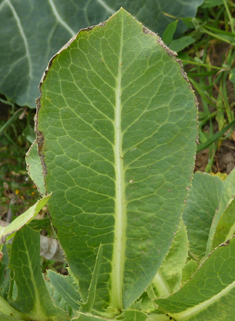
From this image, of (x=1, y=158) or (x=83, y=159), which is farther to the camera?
(x=1, y=158)

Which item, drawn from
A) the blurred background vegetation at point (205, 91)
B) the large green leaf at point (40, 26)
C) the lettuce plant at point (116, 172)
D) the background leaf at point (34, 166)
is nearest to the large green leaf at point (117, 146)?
the lettuce plant at point (116, 172)

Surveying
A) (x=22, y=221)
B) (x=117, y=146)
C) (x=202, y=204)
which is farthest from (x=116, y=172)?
(x=202, y=204)

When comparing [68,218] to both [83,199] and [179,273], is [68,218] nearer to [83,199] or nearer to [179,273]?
[83,199]

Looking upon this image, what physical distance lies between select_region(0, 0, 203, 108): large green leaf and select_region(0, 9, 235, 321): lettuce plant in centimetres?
103

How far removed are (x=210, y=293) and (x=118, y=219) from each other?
0.13 meters

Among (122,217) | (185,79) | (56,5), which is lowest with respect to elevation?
(122,217)

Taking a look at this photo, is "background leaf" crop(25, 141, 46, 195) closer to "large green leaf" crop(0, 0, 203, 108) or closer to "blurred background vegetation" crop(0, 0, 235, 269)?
"blurred background vegetation" crop(0, 0, 235, 269)

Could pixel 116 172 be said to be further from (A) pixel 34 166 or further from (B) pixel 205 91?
(B) pixel 205 91

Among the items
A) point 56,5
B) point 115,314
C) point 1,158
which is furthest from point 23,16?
point 115,314

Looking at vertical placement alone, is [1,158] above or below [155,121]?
below

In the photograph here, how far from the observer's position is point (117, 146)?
40 cm

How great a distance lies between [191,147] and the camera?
0.39 m

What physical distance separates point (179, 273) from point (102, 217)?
0.15 meters

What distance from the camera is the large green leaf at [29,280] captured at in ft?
1.24
